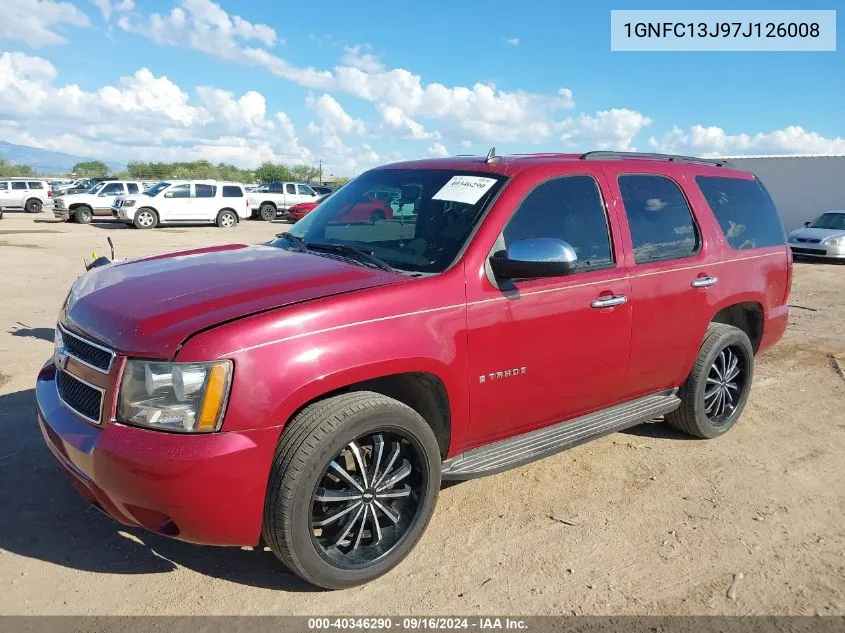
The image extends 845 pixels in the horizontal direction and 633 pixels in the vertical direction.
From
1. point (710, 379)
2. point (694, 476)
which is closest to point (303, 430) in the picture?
point (694, 476)

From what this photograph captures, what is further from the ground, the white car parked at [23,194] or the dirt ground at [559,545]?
the white car parked at [23,194]

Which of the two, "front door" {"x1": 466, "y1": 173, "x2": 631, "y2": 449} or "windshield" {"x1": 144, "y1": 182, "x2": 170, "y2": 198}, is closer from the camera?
"front door" {"x1": 466, "y1": 173, "x2": 631, "y2": 449}

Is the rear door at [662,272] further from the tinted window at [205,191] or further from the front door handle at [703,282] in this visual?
the tinted window at [205,191]

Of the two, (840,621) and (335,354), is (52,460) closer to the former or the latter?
(335,354)

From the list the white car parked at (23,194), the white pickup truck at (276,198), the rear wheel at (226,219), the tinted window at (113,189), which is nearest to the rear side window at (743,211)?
the rear wheel at (226,219)

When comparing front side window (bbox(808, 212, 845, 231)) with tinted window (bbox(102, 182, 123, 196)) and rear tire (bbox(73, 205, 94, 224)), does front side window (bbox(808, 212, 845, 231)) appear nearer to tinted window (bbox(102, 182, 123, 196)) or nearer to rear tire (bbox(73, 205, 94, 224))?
tinted window (bbox(102, 182, 123, 196))

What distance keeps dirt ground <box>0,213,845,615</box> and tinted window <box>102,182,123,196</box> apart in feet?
86.8

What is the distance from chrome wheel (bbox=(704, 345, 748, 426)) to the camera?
479 cm

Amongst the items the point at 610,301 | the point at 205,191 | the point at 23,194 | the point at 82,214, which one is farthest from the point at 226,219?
the point at 610,301

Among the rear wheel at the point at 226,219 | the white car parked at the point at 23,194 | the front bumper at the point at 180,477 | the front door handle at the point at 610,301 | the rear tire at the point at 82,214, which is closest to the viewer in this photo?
the front bumper at the point at 180,477

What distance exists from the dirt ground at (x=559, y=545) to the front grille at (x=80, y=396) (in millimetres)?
809

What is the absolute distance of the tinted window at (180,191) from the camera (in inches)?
1014

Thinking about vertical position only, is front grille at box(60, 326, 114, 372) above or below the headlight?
above

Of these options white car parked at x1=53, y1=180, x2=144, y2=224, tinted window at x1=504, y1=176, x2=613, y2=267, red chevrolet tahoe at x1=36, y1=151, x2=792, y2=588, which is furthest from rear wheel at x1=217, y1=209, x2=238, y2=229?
tinted window at x1=504, y1=176, x2=613, y2=267
